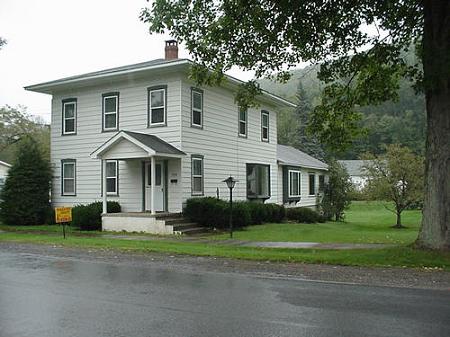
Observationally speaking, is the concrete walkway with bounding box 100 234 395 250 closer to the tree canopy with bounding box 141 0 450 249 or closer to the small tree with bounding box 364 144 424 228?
the tree canopy with bounding box 141 0 450 249

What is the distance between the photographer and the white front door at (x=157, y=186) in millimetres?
21938

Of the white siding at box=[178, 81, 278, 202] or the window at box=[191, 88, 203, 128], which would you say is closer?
the white siding at box=[178, 81, 278, 202]

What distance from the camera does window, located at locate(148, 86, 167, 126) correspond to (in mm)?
21891

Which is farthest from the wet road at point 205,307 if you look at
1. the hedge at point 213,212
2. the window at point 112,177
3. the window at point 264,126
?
the window at point 264,126

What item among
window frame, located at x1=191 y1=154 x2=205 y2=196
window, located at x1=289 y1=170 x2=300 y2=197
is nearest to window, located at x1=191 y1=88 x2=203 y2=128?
window frame, located at x1=191 y1=154 x2=205 y2=196

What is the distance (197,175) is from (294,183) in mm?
11409

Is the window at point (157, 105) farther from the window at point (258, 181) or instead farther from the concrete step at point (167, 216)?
the window at point (258, 181)

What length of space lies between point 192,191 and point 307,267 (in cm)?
1122

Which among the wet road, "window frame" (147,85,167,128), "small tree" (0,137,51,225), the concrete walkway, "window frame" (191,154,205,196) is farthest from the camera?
"small tree" (0,137,51,225)

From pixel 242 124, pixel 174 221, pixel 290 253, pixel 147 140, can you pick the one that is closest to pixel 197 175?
pixel 174 221

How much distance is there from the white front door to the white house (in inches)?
1.7

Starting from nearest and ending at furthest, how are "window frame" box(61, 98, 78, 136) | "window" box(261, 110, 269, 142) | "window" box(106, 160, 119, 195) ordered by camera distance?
"window" box(106, 160, 119, 195), "window frame" box(61, 98, 78, 136), "window" box(261, 110, 269, 142)

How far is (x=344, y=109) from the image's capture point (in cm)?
1568

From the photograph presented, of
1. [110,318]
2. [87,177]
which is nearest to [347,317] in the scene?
[110,318]
